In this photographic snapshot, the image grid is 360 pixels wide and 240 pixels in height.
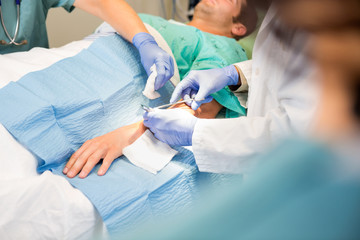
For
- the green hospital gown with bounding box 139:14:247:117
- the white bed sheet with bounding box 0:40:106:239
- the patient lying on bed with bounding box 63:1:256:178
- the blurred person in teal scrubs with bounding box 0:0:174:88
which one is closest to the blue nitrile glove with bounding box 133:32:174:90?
the blurred person in teal scrubs with bounding box 0:0:174:88

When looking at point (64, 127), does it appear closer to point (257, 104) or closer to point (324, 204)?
point (257, 104)

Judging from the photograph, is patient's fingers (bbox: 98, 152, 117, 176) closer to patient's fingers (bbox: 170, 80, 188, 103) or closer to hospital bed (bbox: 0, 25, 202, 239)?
hospital bed (bbox: 0, 25, 202, 239)

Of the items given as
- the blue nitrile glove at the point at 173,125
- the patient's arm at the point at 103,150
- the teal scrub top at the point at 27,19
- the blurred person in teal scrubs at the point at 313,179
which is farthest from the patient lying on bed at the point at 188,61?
the blurred person in teal scrubs at the point at 313,179

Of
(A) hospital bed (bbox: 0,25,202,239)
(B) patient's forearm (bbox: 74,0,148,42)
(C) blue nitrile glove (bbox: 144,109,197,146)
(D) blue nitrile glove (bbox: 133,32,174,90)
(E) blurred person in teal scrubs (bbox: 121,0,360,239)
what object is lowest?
(A) hospital bed (bbox: 0,25,202,239)

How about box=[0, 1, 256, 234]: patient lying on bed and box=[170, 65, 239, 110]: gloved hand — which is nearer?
box=[0, 1, 256, 234]: patient lying on bed

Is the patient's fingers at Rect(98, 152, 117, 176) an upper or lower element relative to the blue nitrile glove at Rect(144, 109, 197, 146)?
lower

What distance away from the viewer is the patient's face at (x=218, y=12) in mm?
1972

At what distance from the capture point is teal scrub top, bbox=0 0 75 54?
4.83 ft

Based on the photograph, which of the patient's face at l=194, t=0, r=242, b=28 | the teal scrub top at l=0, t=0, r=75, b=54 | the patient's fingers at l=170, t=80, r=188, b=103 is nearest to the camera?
the patient's fingers at l=170, t=80, r=188, b=103

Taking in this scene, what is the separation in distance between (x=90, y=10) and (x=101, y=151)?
77cm

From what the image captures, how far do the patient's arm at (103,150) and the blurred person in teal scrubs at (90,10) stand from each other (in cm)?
23

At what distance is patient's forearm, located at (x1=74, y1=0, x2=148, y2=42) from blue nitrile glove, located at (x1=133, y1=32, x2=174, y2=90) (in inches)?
2.5

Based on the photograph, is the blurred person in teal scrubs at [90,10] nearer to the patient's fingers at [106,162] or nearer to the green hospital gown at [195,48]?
the green hospital gown at [195,48]

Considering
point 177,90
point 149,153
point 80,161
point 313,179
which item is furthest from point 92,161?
point 313,179
